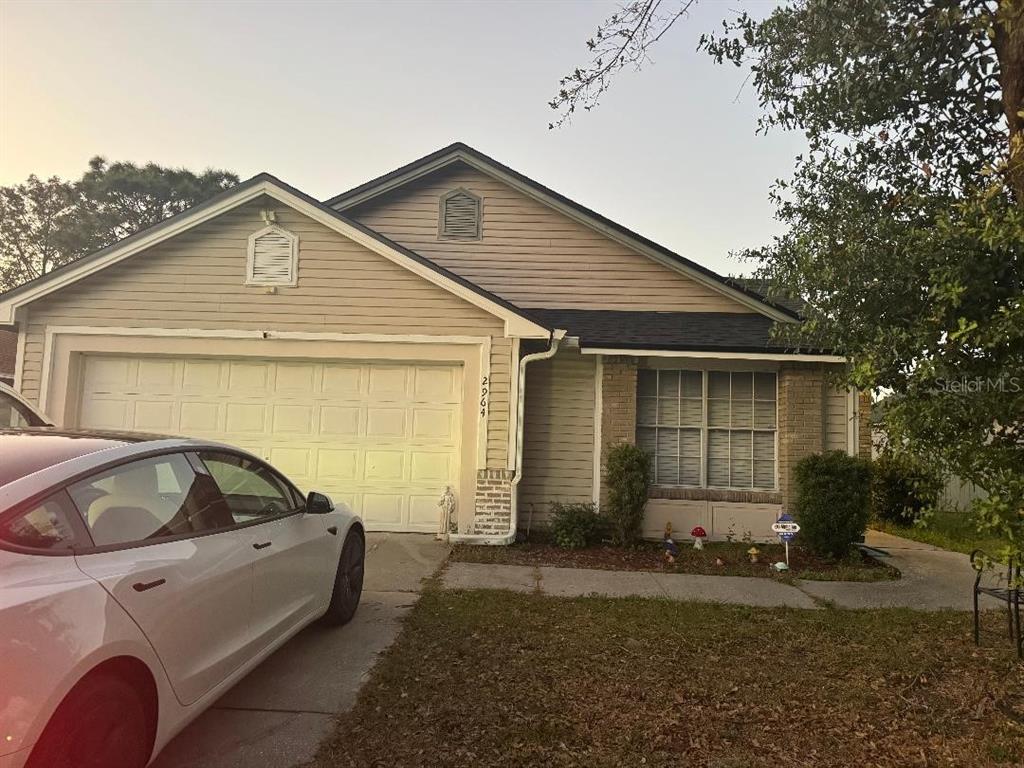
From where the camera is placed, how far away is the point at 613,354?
29.5 feet

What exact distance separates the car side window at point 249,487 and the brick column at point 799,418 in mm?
6873

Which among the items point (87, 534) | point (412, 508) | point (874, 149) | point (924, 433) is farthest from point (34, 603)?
point (412, 508)

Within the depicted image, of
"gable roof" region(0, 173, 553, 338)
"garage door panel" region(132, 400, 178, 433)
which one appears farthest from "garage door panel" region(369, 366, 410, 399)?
"garage door panel" region(132, 400, 178, 433)

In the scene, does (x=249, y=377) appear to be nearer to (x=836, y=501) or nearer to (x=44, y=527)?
(x=44, y=527)

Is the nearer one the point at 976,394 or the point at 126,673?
the point at 126,673

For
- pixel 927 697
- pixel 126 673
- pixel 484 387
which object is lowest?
pixel 927 697

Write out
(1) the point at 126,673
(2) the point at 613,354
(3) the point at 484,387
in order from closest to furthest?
(1) the point at 126,673, (3) the point at 484,387, (2) the point at 613,354

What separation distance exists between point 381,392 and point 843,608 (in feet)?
19.1

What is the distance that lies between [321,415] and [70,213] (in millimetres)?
27379

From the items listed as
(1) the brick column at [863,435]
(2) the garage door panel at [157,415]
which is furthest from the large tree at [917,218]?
(2) the garage door panel at [157,415]

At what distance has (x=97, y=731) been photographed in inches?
91.1

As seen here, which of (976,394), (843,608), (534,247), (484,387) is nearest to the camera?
(976,394)

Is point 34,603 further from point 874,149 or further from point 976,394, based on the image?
point 874,149

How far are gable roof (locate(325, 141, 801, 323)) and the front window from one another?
1389 mm
